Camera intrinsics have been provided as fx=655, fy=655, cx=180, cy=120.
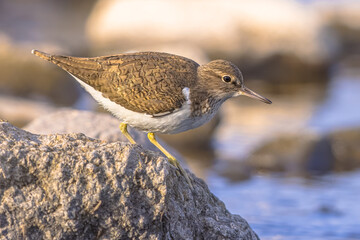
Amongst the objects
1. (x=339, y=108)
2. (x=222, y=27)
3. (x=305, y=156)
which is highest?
(x=222, y=27)

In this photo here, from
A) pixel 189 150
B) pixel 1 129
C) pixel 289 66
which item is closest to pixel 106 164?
pixel 1 129

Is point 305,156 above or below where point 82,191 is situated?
above

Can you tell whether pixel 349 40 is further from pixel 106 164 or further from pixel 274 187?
pixel 106 164

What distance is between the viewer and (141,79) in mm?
6621

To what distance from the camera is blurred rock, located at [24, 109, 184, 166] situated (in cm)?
819

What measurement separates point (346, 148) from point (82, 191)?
9.07 meters

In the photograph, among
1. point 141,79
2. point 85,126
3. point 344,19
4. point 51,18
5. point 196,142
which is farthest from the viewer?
point 51,18

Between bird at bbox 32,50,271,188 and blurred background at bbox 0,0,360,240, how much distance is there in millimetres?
2888

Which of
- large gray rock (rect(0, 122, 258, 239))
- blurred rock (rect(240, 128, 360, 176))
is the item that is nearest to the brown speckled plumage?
large gray rock (rect(0, 122, 258, 239))

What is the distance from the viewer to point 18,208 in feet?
16.8

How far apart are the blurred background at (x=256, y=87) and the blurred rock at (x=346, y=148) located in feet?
0.07

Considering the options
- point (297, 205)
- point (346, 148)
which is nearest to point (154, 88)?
point (297, 205)

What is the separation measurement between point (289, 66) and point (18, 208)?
16811 millimetres

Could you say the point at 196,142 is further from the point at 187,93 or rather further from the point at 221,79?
the point at 187,93
